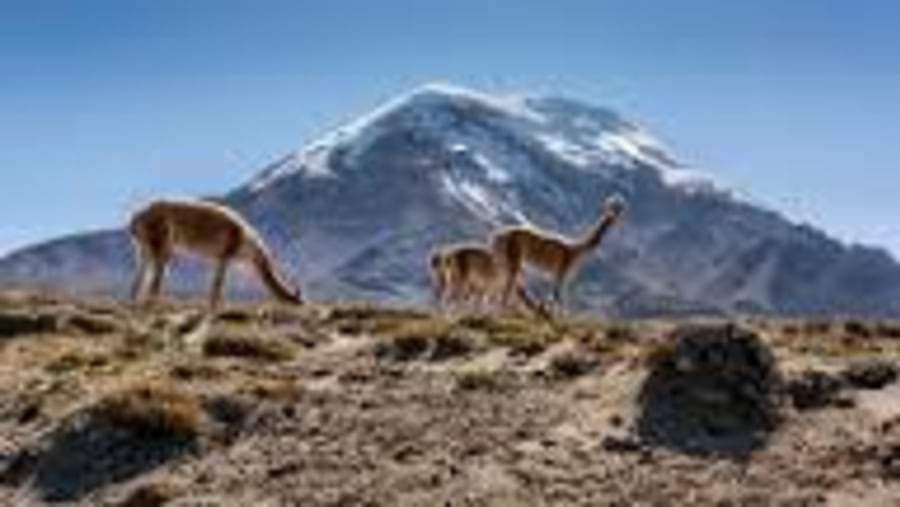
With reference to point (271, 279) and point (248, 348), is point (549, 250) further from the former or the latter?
point (248, 348)

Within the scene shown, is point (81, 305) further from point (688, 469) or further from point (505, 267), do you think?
point (688, 469)

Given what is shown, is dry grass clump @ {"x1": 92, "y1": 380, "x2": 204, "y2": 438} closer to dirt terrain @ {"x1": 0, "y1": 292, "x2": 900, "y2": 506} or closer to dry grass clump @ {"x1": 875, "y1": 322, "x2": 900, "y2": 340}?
dirt terrain @ {"x1": 0, "y1": 292, "x2": 900, "y2": 506}

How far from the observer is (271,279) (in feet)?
138

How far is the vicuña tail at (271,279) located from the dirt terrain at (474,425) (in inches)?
433

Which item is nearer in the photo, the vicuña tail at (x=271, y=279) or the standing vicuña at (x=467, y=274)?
the vicuña tail at (x=271, y=279)

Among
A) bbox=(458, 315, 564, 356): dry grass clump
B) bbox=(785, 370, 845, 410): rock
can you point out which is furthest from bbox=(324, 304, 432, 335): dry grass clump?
bbox=(785, 370, 845, 410): rock

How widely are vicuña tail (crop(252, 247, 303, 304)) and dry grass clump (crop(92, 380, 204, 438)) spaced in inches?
612

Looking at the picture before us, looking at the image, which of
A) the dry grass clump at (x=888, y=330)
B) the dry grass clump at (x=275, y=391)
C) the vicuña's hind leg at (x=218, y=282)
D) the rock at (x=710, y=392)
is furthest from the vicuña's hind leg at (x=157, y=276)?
the rock at (x=710, y=392)

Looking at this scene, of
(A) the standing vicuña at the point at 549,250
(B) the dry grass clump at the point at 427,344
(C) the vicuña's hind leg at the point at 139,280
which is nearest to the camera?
(B) the dry grass clump at the point at 427,344

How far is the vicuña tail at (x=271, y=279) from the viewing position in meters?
41.6

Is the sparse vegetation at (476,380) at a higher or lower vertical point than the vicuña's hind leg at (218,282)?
lower

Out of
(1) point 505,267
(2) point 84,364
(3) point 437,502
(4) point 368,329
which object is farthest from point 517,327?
(1) point 505,267

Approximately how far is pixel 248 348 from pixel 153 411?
608 centimetres

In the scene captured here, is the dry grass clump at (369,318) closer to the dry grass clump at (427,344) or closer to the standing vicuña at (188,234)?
the dry grass clump at (427,344)
